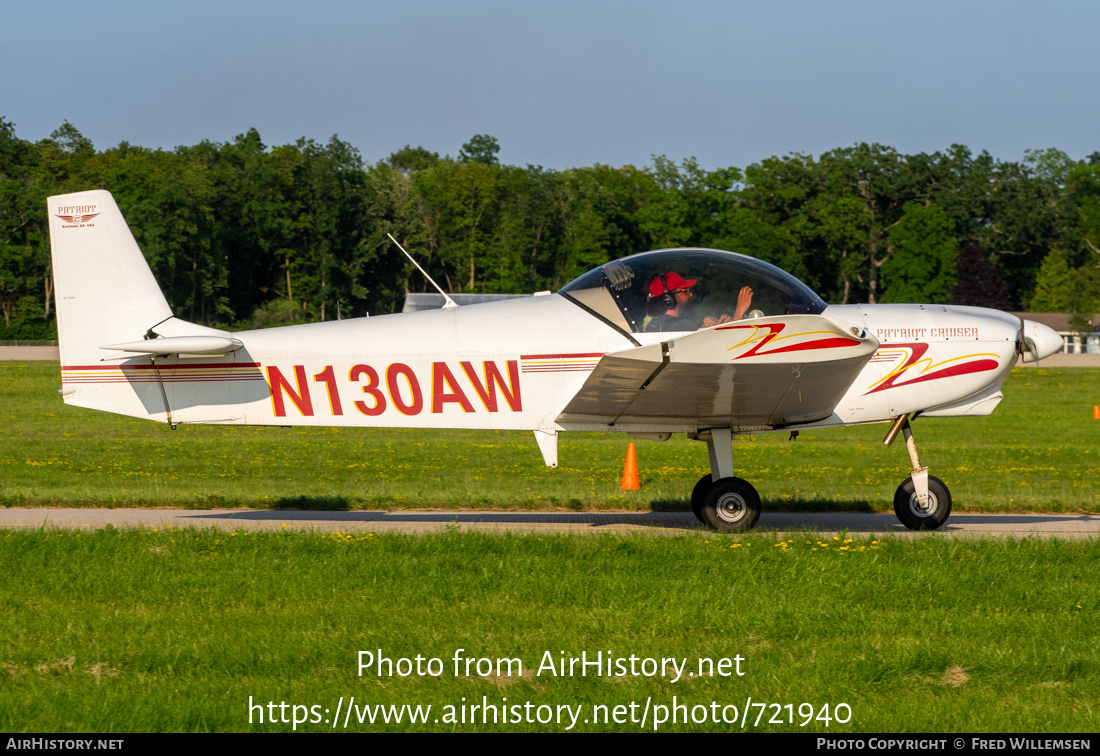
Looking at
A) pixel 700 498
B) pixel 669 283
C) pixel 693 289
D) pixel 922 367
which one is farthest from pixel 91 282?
pixel 922 367

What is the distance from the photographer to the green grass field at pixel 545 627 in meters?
4.99

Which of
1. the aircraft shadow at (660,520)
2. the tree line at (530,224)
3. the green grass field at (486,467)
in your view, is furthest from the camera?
the tree line at (530,224)

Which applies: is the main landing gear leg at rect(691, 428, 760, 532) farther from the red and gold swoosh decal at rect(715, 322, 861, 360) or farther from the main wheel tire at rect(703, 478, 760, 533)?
the red and gold swoosh decal at rect(715, 322, 861, 360)

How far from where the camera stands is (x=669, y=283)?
925 centimetres

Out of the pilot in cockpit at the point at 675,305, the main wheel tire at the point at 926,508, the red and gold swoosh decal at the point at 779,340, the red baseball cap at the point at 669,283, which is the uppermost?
the red baseball cap at the point at 669,283

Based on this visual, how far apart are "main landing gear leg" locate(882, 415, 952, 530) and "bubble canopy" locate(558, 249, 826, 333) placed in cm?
175

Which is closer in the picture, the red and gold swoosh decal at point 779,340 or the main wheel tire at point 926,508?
the red and gold swoosh decal at point 779,340

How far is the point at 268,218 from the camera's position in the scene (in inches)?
3211

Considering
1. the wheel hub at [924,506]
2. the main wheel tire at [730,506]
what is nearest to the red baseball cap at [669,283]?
the main wheel tire at [730,506]

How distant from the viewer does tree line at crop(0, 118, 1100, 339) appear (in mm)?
76938

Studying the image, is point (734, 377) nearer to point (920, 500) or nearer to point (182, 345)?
point (920, 500)

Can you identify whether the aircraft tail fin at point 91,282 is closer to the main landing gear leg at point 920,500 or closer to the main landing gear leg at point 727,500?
the main landing gear leg at point 727,500

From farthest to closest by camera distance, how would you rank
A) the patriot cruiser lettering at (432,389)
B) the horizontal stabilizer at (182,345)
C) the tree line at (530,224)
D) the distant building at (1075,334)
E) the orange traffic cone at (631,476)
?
the tree line at (530,224), the distant building at (1075,334), the orange traffic cone at (631,476), the patriot cruiser lettering at (432,389), the horizontal stabilizer at (182,345)

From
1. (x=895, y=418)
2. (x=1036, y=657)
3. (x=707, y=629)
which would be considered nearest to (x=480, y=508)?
(x=895, y=418)
